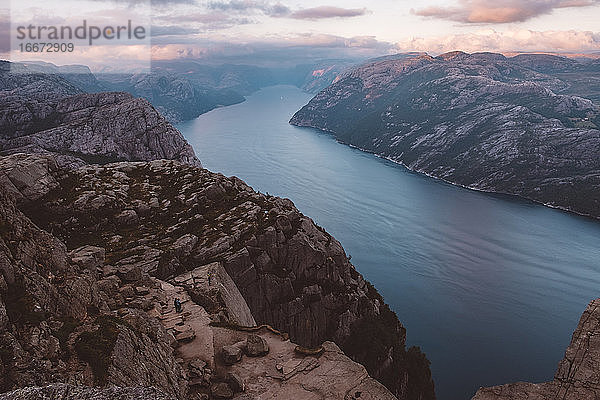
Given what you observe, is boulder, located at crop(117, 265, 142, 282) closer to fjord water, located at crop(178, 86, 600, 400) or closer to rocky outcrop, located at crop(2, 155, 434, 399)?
rocky outcrop, located at crop(2, 155, 434, 399)

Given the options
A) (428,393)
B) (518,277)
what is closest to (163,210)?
(428,393)

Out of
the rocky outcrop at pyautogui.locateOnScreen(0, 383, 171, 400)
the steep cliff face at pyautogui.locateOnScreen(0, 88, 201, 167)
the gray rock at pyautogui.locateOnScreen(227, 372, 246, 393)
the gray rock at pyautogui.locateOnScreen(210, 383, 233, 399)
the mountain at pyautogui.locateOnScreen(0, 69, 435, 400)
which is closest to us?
the rocky outcrop at pyautogui.locateOnScreen(0, 383, 171, 400)

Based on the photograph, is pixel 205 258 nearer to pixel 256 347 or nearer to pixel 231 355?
pixel 256 347

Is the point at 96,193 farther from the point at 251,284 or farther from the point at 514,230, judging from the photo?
the point at 514,230

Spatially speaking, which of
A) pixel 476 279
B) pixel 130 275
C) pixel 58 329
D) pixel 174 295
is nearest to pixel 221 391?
pixel 58 329

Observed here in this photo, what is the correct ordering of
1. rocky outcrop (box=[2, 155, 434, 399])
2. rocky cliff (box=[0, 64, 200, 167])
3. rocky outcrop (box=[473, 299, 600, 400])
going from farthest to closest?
1. rocky cliff (box=[0, 64, 200, 167])
2. rocky outcrop (box=[2, 155, 434, 399])
3. rocky outcrop (box=[473, 299, 600, 400])

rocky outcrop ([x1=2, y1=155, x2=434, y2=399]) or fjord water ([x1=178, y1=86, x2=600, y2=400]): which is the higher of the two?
rocky outcrop ([x1=2, y1=155, x2=434, y2=399])

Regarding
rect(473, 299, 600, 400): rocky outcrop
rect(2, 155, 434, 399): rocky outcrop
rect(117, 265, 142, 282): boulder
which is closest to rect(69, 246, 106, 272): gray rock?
rect(2, 155, 434, 399): rocky outcrop
